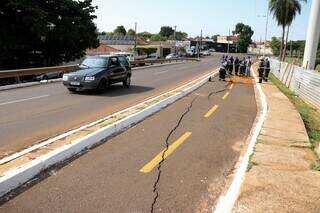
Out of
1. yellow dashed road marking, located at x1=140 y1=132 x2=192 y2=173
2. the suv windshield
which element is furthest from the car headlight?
yellow dashed road marking, located at x1=140 y1=132 x2=192 y2=173

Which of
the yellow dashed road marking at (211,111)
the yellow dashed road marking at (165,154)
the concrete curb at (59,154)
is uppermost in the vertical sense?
the concrete curb at (59,154)

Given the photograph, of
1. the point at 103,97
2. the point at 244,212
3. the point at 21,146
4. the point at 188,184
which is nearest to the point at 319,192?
the point at 244,212

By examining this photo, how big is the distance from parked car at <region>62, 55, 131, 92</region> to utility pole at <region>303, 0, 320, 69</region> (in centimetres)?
1303

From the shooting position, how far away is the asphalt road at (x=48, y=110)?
8527 millimetres

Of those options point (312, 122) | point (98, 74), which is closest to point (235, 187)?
point (312, 122)

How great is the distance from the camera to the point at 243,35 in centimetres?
15675

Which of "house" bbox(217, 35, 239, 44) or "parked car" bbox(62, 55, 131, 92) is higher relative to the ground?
"parked car" bbox(62, 55, 131, 92)

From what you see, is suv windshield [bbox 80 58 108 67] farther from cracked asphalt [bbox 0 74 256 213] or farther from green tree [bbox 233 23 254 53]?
green tree [bbox 233 23 254 53]

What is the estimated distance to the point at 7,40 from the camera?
1233 inches

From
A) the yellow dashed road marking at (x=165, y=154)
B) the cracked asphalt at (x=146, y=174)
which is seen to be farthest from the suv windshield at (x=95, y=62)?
the yellow dashed road marking at (x=165, y=154)

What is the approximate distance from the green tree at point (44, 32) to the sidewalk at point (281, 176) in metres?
26.7

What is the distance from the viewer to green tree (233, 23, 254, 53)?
Answer: 490ft

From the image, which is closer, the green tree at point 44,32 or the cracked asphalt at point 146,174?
the cracked asphalt at point 146,174

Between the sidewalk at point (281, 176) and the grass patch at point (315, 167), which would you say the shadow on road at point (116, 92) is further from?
the grass patch at point (315, 167)
